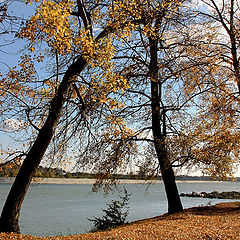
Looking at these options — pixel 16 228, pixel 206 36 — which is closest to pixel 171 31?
pixel 206 36

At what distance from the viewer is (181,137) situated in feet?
29.6

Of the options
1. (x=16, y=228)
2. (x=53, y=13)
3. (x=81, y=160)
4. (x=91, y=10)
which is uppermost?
(x=91, y=10)

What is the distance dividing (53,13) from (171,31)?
5939 mm

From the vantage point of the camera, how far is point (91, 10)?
7816 millimetres

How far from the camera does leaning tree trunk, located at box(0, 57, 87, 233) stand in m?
6.17

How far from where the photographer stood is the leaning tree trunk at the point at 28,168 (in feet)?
20.2

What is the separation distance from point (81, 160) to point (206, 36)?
6.60 m

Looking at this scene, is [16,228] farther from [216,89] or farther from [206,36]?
[206,36]

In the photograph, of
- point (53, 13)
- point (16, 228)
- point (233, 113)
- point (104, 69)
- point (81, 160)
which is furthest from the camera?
point (233, 113)

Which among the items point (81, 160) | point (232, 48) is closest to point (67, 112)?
point (81, 160)

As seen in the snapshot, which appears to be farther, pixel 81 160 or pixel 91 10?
pixel 81 160

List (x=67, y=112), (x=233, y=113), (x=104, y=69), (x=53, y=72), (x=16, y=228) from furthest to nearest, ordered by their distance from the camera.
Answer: (x=233, y=113), (x=53, y=72), (x=67, y=112), (x=16, y=228), (x=104, y=69)

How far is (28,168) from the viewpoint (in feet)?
20.9

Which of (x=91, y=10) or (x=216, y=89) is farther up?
(x=91, y=10)
